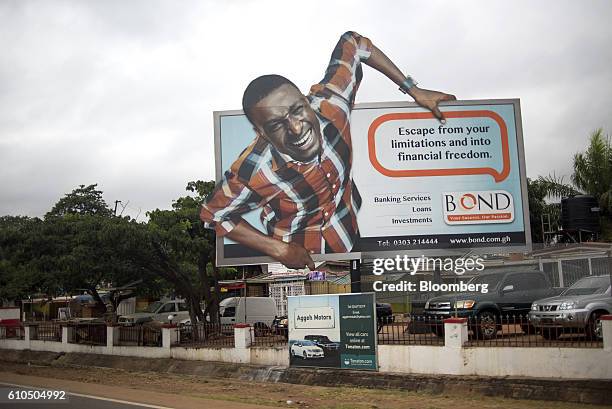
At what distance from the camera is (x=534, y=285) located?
16.2 metres

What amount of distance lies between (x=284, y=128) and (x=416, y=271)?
19.0 feet

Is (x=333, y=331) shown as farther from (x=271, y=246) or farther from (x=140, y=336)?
(x=140, y=336)

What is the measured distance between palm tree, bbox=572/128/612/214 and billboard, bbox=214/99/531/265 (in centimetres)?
887

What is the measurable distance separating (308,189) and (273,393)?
6.18 m

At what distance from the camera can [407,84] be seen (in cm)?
1916

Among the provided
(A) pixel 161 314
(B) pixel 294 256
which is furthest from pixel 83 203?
(B) pixel 294 256

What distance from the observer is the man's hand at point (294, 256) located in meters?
18.3

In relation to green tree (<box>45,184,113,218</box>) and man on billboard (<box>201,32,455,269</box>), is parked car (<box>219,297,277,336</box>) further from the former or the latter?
green tree (<box>45,184,113,218</box>)

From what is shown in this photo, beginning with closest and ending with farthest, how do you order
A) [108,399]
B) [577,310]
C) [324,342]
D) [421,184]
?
[108,399]
[577,310]
[324,342]
[421,184]

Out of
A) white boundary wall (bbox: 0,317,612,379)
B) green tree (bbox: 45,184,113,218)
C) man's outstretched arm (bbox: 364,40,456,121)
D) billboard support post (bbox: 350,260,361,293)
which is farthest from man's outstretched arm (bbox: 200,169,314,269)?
green tree (bbox: 45,184,113,218)

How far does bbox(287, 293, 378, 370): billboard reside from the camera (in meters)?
16.5

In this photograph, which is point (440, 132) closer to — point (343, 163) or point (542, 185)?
point (343, 163)

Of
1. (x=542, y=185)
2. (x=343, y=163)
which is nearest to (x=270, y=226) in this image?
(x=343, y=163)

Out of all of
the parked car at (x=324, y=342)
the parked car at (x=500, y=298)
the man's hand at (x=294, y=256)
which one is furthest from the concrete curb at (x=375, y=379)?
the man's hand at (x=294, y=256)
